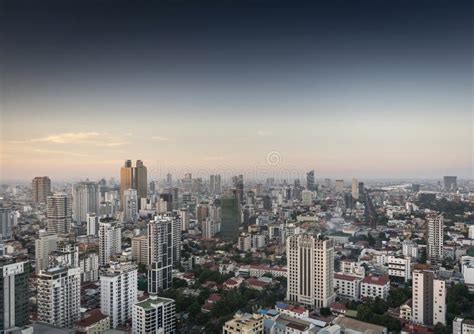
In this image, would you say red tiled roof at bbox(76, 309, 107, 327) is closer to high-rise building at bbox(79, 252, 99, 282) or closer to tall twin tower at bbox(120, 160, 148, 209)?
high-rise building at bbox(79, 252, 99, 282)

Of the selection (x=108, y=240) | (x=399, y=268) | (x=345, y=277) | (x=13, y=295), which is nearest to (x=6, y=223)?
(x=108, y=240)

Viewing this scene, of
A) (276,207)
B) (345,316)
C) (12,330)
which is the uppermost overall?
(276,207)

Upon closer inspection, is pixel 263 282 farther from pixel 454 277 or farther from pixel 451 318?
pixel 454 277

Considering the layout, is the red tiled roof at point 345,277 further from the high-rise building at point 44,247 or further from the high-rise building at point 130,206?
the high-rise building at point 130,206

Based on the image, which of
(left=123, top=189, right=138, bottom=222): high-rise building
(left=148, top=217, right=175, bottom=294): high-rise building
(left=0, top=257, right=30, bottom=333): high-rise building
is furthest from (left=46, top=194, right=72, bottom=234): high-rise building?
(left=0, top=257, right=30, bottom=333): high-rise building

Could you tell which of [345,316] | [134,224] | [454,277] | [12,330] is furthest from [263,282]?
[134,224]

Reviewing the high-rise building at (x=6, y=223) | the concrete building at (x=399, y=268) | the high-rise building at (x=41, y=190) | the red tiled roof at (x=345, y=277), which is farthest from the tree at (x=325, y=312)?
the high-rise building at (x=6, y=223)
